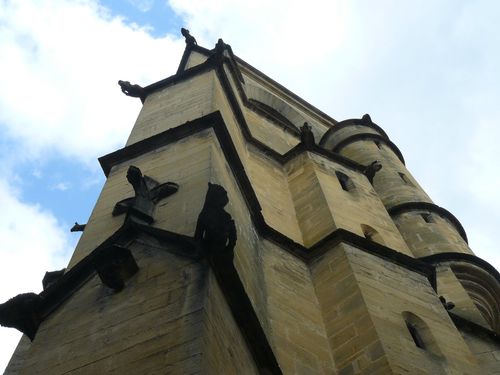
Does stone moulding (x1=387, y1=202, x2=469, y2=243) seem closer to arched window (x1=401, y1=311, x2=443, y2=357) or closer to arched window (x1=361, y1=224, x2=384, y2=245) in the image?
arched window (x1=361, y1=224, x2=384, y2=245)

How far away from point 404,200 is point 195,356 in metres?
9.83

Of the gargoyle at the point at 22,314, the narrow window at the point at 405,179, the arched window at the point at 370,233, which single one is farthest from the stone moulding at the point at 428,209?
the gargoyle at the point at 22,314

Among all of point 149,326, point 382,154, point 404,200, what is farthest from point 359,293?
point 382,154

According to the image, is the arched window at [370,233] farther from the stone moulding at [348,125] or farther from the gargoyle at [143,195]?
the stone moulding at [348,125]

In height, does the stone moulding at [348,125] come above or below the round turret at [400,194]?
above

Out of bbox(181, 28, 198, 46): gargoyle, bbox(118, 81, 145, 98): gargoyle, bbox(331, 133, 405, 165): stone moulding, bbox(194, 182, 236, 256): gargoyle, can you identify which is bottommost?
bbox(194, 182, 236, 256): gargoyle

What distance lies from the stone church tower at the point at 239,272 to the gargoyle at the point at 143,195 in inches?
0.7

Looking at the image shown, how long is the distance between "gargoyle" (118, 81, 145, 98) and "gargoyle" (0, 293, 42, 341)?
6.52 meters

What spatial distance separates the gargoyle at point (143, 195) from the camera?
17.1 feet

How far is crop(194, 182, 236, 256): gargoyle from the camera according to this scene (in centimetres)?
427

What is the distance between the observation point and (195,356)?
3361 mm

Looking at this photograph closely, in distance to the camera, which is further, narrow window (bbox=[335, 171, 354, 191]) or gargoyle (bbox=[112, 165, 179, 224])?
narrow window (bbox=[335, 171, 354, 191])

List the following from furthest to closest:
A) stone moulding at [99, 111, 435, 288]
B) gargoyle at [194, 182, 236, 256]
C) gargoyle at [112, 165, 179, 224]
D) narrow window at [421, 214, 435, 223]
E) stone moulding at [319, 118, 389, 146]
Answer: stone moulding at [319, 118, 389, 146]
narrow window at [421, 214, 435, 223]
stone moulding at [99, 111, 435, 288]
gargoyle at [112, 165, 179, 224]
gargoyle at [194, 182, 236, 256]

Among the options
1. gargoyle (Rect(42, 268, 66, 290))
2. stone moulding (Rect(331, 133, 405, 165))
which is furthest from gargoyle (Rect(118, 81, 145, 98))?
stone moulding (Rect(331, 133, 405, 165))
